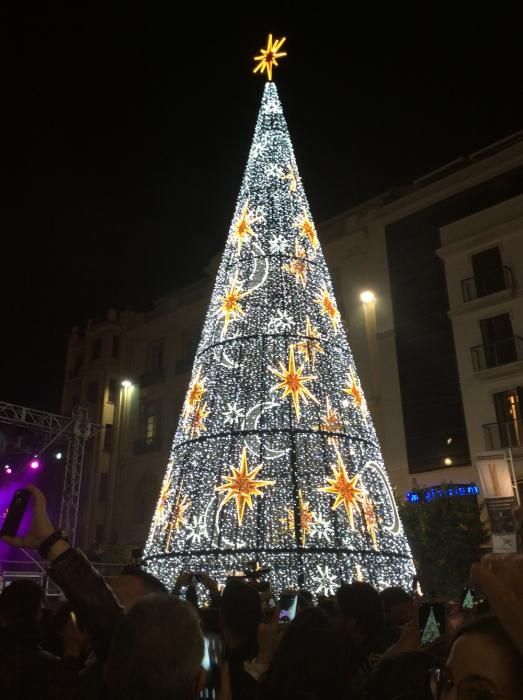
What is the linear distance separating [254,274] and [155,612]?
7.38 metres

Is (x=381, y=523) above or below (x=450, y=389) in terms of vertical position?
below

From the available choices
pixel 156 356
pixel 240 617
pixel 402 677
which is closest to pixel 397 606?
pixel 240 617

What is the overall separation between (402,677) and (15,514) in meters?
1.54

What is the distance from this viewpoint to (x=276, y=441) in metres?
7.79

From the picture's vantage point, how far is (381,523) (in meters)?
7.85

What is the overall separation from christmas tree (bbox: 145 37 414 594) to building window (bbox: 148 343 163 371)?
57.2 ft

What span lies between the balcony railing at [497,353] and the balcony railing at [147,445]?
1307 centimetres

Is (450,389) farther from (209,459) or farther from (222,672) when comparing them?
(222,672)

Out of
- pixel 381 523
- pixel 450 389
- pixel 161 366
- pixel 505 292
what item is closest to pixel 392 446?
pixel 450 389

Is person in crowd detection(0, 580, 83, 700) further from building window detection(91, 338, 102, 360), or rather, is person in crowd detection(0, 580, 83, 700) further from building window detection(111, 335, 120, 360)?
building window detection(91, 338, 102, 360)

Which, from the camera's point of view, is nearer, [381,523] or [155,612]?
[155,612]

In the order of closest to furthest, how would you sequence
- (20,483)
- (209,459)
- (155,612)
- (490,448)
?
(155,612) → (209,459) → (490,448) → (20,483)

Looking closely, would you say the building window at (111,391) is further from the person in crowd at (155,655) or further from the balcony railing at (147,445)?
the person in crowd at (155,655)

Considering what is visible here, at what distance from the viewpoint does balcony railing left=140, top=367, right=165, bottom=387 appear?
25.0 m
